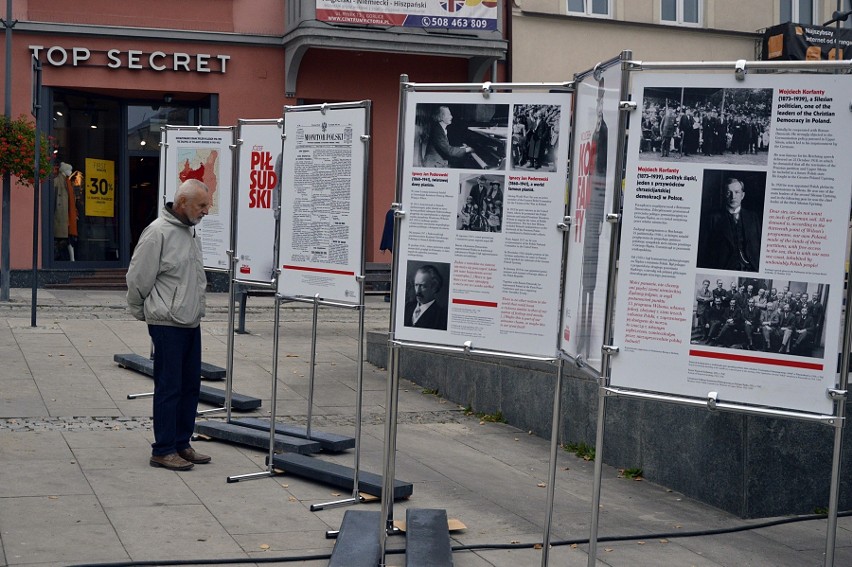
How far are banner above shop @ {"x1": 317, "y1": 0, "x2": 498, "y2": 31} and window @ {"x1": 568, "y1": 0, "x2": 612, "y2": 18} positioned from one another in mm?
2656

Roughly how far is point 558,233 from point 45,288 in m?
16.4

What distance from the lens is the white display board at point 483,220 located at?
513 cm

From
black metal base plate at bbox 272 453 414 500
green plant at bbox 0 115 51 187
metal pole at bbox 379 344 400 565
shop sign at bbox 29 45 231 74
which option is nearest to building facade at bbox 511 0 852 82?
shop sign at bbox 29 45 231 74

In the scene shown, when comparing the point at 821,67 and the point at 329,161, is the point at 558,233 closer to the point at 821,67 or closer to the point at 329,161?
the point at 821,67

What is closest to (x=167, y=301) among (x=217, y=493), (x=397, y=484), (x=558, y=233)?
(x=217, y=493)

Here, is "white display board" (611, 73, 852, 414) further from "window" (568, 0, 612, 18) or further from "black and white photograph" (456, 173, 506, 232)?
"window" (568, 0, 612, 18)

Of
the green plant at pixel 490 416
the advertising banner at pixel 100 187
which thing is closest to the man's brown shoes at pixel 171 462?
the green plant at pixel 490 416

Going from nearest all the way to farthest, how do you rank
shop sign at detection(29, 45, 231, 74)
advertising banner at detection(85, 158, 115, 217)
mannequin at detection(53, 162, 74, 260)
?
shop sign at detection(29, 45, 231, 74), mannequin at detection(53, 162, 74, 260), advertising banner at detection(85, 158, 115, 217)

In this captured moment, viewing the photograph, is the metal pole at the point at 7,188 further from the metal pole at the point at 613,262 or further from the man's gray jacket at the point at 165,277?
the metal pole at the point at 613,262

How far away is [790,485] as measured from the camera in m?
6.96

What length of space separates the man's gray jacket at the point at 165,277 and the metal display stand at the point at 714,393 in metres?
3.57

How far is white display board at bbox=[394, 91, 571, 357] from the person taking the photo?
5129 millimetres

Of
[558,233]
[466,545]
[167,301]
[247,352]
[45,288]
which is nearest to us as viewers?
[558,233]

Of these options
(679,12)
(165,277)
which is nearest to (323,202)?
(165,277)
